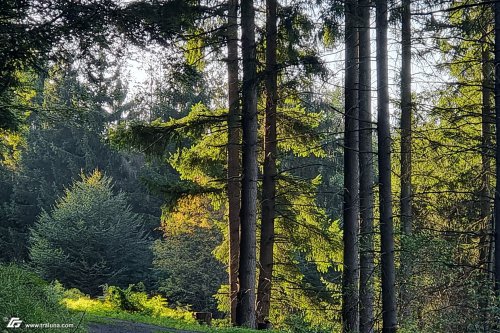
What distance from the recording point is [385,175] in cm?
827

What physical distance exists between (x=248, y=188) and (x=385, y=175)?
2.73 meters

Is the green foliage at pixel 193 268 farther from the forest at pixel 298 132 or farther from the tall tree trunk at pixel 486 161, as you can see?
the tall tree trunk at pixel 486 161

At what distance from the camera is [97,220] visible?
2570 centimetres

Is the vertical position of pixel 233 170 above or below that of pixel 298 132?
below

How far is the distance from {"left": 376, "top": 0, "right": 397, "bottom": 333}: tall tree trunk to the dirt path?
3.43m

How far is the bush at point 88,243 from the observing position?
24562 mm

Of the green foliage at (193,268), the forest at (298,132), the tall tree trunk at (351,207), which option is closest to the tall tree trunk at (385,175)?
the forest at (298,132)

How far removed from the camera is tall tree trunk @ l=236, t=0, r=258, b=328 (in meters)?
9.55

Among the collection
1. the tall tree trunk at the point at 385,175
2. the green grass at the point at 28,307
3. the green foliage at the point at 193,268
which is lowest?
the green foliage at the point at 193,268

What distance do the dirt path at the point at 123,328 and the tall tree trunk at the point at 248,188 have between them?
7.46 feet

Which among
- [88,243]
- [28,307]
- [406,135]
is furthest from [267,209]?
[88,243]

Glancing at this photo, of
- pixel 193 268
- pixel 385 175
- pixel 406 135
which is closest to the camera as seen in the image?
pixel 385 175

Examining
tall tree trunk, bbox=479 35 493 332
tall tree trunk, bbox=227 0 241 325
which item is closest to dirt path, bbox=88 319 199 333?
tall tree trunk, bbox=227 0 241 325

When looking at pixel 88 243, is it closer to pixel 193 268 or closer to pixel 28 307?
pixel 193 268
